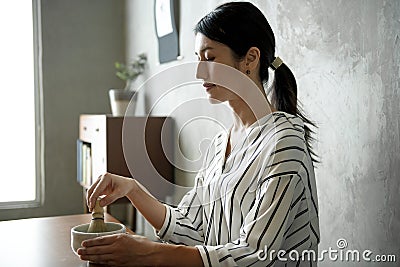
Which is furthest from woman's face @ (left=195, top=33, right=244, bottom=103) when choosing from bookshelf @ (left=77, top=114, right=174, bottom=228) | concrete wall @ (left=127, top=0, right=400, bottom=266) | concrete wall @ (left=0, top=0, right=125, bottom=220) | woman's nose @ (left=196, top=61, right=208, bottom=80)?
concrete wall @ (left=0, top=0, right=125, bottom=220)

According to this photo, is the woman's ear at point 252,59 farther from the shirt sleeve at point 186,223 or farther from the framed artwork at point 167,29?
the framed artwork at point 167,29

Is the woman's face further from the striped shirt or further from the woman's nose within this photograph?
the striped shirt

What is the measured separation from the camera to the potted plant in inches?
126

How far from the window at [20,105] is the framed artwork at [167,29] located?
112cm

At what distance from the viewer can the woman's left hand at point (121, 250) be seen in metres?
1.08

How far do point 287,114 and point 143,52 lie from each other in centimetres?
223

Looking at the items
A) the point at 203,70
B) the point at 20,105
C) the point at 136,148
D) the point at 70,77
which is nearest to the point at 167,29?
the point at 136,148

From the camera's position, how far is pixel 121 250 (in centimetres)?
108

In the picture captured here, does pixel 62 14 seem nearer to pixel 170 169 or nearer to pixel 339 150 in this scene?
pixel 170 169

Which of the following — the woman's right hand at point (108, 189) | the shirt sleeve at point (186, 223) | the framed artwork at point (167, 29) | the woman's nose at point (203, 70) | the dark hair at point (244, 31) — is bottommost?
the shirt sleeve at point (186, 223)

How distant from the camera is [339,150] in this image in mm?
1548

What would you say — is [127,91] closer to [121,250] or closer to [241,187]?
[241,187]

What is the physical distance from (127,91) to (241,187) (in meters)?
2.08

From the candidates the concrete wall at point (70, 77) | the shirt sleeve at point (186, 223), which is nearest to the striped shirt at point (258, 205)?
the shirt sleeve at point (186, 223)
